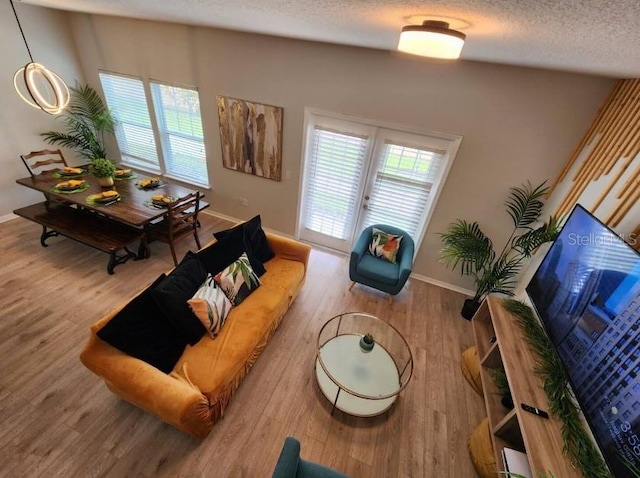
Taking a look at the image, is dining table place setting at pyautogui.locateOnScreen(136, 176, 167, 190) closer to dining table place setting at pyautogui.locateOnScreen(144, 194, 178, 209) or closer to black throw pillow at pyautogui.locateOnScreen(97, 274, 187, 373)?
dining table place setting at pyautogui.locateOnScreen(144, 194, 178, 209)

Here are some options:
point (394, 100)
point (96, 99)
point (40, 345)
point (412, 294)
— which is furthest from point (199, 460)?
point (96, 99)

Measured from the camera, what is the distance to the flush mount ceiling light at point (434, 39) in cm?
108

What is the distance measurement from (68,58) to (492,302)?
20.7 feet

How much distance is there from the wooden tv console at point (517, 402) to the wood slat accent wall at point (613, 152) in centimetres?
101

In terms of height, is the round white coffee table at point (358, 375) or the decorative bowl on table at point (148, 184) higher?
the decorative bowl on table at point (148, 184)

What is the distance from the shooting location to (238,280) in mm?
2320

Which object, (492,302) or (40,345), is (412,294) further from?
(40,345)

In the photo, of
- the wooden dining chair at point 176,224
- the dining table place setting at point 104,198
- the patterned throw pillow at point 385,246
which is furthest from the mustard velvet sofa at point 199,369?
the dining table place setting at point 104,198

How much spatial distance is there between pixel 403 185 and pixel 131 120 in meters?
4.34

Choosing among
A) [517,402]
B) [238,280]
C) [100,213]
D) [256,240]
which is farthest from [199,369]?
[100,213]

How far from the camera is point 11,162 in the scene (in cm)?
354

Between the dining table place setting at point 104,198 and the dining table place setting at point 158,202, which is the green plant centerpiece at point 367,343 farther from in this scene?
the dining table place setting at point 104,198

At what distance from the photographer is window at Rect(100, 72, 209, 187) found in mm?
3789

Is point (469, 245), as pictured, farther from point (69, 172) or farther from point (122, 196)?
point (69, 172)
